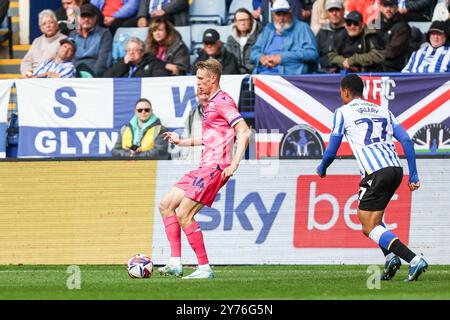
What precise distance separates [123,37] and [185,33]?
1.13 metres

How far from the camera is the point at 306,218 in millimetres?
15977

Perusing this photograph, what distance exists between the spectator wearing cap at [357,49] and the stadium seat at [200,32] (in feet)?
7.65

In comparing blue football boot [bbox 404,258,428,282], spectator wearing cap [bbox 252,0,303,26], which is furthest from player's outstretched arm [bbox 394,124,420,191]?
spectator wearing cap [bbox 252,0,303,26]

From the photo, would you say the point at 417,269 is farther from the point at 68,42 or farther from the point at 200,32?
the point at 68,42

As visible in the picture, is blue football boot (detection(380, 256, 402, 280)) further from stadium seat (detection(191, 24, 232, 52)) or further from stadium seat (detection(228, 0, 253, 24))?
stadium seat (detection(228, 0, 253, 24))

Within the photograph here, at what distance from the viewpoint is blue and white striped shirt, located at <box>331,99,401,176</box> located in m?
12.9

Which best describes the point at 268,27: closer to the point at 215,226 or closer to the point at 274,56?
the point at 274,56

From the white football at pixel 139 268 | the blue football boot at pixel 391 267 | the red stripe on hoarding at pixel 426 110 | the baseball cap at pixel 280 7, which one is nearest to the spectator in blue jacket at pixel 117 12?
the baseball cap at pixel 280 7

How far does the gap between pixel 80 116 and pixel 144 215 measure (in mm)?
3907

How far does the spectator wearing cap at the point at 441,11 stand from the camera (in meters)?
20.3

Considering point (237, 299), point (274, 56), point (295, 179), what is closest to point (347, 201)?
Answer: point (295, 179)

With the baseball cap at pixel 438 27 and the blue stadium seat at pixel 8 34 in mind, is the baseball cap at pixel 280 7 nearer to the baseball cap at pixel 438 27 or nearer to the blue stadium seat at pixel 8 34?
the baseball cap at pixel 438 27

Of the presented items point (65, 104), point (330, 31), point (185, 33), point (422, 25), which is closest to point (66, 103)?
point (65, 104)

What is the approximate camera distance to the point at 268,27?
67.2ft
